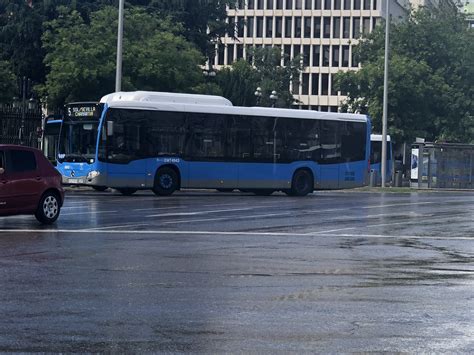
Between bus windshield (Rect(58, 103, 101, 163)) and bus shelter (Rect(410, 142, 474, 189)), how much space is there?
2266 cm

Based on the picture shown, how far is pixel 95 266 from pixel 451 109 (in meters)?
58.2

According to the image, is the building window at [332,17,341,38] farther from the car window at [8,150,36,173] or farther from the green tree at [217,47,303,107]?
the car window at [8,150,36,173]

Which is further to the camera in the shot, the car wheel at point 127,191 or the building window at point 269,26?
the building window at point 269,26

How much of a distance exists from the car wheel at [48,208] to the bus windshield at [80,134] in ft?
45.3

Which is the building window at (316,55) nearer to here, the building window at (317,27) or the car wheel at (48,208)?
the building window at (317,27)

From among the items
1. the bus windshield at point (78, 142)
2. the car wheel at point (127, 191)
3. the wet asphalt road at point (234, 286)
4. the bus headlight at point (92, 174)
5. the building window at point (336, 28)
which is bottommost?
the wet asphalt road at point (234, 286)

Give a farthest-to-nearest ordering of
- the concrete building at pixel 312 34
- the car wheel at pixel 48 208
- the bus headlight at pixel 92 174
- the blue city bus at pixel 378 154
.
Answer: the concrete building at pixel 312 34, the blue city bus at pixel 378 154, the bus headlight at pixel 92 174, the car wheel at pixel 48 208

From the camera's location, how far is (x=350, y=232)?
21891 mm

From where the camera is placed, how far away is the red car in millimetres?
21125

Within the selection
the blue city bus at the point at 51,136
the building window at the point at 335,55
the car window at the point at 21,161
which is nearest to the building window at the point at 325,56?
the building window at the point at 335,55

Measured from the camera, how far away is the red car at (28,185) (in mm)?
21125

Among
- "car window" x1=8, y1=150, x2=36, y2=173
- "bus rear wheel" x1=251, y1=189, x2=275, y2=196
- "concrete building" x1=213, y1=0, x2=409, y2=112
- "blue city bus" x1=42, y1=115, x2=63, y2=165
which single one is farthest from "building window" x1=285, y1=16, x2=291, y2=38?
"car window" x1=8, y1=150, x2=36, y2=173

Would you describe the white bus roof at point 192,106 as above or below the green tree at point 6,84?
below

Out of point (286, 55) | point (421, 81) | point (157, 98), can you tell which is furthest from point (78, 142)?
point (286, 55)
